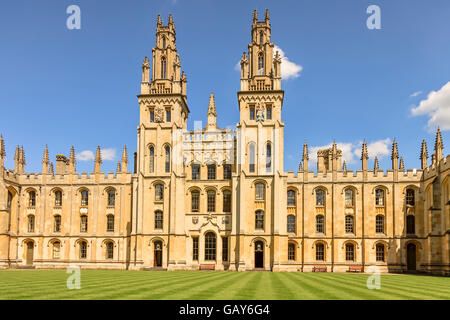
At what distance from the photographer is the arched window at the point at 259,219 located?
158ft

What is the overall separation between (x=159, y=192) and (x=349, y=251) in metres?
22.4

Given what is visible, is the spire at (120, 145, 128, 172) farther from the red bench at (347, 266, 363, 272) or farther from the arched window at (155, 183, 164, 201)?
the red bench at (347, 266, 363, 272)

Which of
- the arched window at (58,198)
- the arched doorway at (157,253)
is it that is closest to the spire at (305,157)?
the arched doorway at (157,253)

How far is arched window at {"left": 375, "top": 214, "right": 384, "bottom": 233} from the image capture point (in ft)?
163

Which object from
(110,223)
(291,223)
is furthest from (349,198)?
(110,223)

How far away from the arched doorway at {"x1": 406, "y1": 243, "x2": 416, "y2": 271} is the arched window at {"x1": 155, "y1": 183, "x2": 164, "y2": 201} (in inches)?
1092

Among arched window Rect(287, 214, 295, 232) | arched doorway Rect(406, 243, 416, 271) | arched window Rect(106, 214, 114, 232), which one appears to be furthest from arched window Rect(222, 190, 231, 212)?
arched doorway Rect(406, 243, 416, 271)

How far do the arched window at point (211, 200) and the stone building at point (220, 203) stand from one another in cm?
11

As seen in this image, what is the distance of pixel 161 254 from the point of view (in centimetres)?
4912

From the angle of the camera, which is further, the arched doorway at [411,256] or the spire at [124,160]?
the spire at [124,160]

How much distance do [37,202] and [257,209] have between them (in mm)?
26505

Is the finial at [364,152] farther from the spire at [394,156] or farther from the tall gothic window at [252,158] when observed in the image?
the tall gothic window at [252,158]
